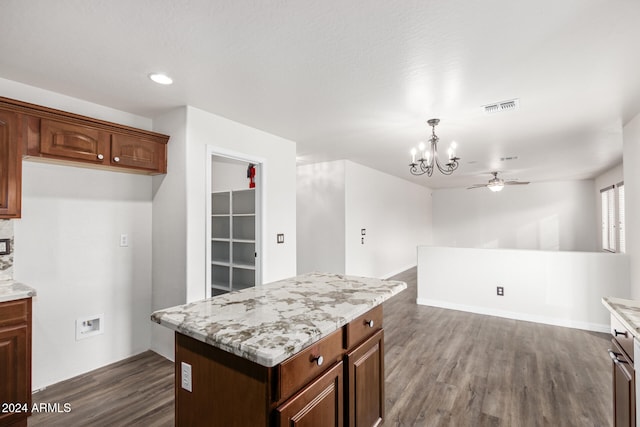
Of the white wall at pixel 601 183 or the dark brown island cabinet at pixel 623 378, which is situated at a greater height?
the white wall at pixel 601 183

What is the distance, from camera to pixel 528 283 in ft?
13.6

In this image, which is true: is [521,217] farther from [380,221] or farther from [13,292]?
[13,292]

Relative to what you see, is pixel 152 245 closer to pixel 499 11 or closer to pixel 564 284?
pixel 499 11

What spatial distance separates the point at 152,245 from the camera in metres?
3.06

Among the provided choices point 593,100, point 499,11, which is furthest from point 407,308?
point 499,11

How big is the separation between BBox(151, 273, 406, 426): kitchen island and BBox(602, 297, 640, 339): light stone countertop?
3.50ft

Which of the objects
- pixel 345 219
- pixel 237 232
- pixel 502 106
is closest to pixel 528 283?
pixel 502 106

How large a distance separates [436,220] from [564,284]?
6.26m

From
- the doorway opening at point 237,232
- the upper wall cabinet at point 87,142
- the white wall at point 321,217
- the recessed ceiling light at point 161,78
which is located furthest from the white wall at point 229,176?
the recessed ceiling light at point 161,78

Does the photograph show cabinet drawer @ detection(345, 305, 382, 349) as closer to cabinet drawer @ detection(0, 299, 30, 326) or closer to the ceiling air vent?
cabinet drawer @ detection(0, 299, 30, 326)

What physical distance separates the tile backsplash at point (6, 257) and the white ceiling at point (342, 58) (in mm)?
1100

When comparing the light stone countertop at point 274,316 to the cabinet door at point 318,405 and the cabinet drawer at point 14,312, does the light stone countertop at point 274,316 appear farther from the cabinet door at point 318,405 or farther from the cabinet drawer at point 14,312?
the cabinet drawer at point 14,312

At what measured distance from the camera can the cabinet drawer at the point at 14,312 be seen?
183 cm

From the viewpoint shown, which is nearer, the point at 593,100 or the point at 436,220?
the point at 593,100
